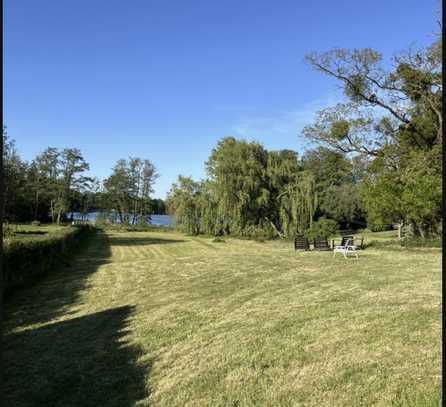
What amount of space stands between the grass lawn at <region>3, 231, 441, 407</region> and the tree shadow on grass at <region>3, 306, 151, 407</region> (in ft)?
0.06

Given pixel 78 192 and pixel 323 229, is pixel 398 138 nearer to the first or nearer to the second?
pixel 323 229

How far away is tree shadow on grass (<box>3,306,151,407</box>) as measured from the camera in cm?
382

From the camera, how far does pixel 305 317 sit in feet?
19.9

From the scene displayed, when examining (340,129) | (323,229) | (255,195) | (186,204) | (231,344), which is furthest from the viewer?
(186,204)

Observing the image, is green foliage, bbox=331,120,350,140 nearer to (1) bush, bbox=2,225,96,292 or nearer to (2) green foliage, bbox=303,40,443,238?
(2) green foliage, bbox=303,40,443,238

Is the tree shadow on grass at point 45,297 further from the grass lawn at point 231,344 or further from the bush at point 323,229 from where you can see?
the bush at point 323,229

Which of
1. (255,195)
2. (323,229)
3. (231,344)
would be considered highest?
(255,195)

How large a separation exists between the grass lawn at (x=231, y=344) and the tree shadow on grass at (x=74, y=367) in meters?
0.02

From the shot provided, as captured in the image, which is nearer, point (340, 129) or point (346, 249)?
point (346, 249)

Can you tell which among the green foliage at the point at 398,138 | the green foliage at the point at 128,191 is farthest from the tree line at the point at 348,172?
the green foliage at the point at 128,191

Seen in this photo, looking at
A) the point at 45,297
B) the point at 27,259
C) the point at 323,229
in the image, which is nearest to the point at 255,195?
the point at 323,229

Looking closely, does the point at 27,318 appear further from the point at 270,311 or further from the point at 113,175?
the point at 113,175

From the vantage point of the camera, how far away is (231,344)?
4.99 m

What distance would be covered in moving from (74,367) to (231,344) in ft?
6.29
